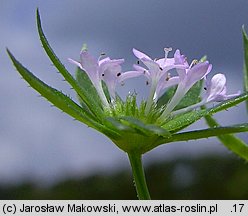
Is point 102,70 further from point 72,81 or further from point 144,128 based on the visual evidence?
point 144,128

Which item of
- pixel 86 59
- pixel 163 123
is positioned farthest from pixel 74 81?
pixel 163 123

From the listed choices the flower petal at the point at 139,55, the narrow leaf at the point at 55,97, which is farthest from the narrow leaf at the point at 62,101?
the flower petal at the point at 139,55

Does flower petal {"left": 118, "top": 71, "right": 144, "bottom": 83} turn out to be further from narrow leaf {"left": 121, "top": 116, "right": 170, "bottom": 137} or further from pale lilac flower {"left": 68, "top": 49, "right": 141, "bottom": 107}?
narrow leaf {"left": 121, "top": 116, "right": 170, "bottom": 137}

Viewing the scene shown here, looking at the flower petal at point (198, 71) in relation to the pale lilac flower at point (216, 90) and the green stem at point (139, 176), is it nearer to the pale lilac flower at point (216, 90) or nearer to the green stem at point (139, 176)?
the pale lilac flower at point (216, 90)

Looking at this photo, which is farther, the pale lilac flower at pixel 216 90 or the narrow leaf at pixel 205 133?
the pale lilac flower at pixel 216 90

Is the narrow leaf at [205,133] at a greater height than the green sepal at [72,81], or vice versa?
the green sepal at [72,81]

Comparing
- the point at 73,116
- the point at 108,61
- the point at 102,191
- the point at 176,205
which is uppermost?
the point at 102,191

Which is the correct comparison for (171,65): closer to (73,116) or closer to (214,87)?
(214,87)

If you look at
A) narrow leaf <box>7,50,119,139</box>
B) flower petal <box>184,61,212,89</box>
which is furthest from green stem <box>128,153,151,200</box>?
Result: flower petal <box>184,61,212,89</box>
